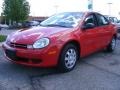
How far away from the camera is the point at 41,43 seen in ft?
→ 19.1

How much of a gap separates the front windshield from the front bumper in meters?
1.17

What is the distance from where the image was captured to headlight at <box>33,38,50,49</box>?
578 centimetres

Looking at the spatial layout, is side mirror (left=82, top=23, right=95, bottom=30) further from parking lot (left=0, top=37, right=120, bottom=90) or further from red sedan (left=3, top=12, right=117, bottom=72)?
parking lot (left=0, top=37, right=120, bottom=90)

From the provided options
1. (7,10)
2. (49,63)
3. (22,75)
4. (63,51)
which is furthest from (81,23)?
(7,10)

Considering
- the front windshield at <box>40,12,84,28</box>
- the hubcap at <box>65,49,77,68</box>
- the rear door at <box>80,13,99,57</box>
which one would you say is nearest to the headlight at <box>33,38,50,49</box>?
the hubcap at <box>65,49,77,68</box>

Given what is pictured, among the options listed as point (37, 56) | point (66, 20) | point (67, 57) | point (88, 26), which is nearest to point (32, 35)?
point (37, 56)

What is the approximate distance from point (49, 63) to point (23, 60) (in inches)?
23.7

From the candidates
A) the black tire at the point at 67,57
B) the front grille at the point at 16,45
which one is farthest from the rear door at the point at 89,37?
the front grille at the point at 16,45

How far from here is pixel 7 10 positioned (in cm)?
4875

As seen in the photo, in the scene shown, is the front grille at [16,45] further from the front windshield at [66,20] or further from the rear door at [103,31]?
the rear door at [103,31]

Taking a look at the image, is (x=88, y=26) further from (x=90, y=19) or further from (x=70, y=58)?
(x=70, y=58)

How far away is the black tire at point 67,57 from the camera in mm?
6051

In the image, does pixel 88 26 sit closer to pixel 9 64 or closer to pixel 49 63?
pixel 49 63

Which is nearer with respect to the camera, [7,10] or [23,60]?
[23,60]
